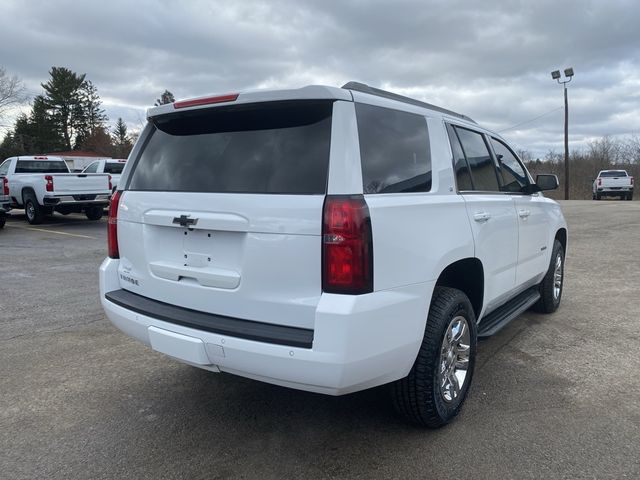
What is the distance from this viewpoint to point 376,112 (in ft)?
9.23

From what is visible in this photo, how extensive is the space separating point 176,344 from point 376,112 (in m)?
1.65

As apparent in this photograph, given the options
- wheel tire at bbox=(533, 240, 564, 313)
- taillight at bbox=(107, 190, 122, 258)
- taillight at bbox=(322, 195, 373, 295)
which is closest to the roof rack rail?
taillight at bbox=(322, 195, 373, 295)

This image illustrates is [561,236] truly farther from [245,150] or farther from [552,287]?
[245,150]

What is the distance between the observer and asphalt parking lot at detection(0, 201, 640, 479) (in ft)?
8.91

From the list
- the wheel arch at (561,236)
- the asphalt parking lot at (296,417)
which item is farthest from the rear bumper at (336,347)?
the wheel arch at (561,236)

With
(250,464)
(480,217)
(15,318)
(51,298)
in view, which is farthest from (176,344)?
(51,298)

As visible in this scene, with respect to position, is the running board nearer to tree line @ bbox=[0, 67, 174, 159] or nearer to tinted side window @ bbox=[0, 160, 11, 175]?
tinted side window @ bbox=[0, 160, 11, 175]

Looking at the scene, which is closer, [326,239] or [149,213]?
[326,239]

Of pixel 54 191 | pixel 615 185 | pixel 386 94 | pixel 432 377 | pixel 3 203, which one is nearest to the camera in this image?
pixel 432 377

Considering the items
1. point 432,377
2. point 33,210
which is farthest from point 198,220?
point 33,210

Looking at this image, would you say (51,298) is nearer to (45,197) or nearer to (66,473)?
(66,473)

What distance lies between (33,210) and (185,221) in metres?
14.3

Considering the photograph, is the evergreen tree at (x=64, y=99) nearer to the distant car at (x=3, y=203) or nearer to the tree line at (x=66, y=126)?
the tree line at (x=66, y=126)

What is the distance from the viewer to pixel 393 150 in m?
2.85
